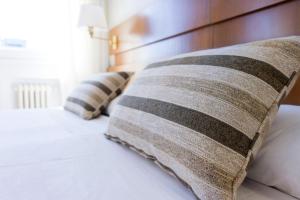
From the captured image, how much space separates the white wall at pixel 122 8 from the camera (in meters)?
2.03

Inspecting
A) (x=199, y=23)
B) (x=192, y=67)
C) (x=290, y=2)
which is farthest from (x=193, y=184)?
(x=199, y=23)

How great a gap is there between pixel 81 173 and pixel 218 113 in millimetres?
372

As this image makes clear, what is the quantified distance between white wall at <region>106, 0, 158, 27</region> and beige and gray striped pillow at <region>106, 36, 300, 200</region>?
1398 mm

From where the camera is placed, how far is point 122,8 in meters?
2.37

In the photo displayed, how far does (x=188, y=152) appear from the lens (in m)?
0.52

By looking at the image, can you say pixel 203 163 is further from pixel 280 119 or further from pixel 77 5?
pixel 77 5

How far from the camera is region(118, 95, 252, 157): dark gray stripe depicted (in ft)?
1.60

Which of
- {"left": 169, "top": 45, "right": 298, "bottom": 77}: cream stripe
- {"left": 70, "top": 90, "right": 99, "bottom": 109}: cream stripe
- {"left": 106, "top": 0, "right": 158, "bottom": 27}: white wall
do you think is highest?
{"left": 106, "top": 0, "right": 158, "bottom": 27}: white wall

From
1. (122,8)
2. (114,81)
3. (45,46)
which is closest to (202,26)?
(114,81)

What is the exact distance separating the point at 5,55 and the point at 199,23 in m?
2.00

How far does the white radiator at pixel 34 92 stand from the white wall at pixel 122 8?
891 millimetres

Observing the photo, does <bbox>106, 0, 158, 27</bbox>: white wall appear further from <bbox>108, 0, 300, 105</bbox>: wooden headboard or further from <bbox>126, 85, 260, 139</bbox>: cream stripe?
<bbox>126, 85, 260, 139</bbox>: cream stripe

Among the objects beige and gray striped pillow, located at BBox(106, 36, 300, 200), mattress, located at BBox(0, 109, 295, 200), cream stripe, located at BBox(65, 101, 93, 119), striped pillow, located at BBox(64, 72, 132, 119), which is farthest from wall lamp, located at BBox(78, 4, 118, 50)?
beige and gray striped pillow, located at BBox(106, 36, 300, 200)

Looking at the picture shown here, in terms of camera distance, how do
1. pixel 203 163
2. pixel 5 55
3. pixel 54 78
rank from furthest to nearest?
1. pixel 54 78
2. pixel 5 55
3. pixel 203 163
